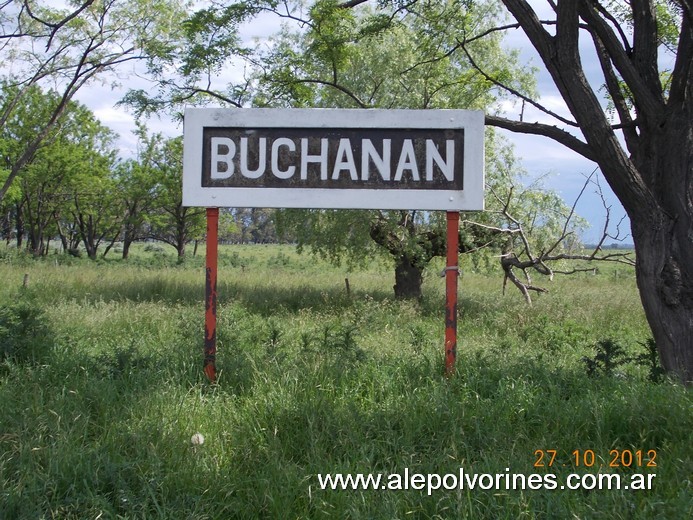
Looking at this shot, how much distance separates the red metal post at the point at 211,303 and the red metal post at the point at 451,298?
193 centimetres

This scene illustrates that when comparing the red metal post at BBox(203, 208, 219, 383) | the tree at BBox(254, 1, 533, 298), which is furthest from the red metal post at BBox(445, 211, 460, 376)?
the tree at BBox(254, 1, 533, 298)

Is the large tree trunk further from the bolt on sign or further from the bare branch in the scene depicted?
the bolt on sign

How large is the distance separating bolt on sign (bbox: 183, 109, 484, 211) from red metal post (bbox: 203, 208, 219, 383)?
255mm

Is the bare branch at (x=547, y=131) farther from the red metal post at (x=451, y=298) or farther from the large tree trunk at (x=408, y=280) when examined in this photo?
the large tree trunk at (x=408, y=280)

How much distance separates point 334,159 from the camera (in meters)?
4.88

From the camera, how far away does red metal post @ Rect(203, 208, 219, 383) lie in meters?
4.79

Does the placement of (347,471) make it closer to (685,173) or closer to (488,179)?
(685,173)

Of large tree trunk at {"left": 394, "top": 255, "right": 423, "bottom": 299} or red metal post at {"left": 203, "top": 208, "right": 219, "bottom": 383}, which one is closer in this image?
red metal post at {"left": 203, "top": 208, "right": 219, "bottom": 383}

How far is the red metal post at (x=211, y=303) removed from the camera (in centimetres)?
479

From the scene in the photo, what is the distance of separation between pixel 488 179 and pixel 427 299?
10.9ft

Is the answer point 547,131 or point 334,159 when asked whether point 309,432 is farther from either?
point 547,131

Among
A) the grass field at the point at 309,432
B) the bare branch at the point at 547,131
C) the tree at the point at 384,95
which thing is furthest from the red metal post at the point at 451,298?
the tree at the point at 384,95

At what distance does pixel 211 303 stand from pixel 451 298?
6.66 ft

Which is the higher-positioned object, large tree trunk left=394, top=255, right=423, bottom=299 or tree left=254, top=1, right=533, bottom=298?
tree left=254, top=1, right=533, bottom=298
